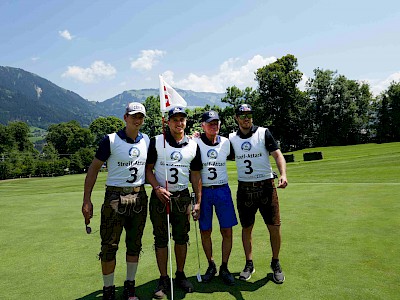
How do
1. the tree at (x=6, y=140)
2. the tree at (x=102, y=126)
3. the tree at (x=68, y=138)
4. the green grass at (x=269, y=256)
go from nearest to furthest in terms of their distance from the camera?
the green grass at (x=269, y=256)
the tree at (x=6, y=140)
the tree at (x=102, y=126)
the tree at (x=68, y=138)

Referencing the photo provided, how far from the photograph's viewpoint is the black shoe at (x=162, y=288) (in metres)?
4.11

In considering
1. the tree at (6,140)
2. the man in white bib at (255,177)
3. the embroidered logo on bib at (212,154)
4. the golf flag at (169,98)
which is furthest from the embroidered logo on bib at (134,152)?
the tree at (6,140)

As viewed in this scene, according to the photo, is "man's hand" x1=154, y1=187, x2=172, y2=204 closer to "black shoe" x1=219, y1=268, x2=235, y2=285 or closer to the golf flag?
the golf flag

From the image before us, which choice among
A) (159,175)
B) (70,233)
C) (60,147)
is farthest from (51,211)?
(60,147)

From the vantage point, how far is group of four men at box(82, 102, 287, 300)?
422cm

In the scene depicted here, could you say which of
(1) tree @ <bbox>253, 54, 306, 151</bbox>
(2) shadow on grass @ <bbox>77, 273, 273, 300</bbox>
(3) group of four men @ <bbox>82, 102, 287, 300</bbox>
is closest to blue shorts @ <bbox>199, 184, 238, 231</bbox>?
(3) group of four men @ <bbox>82, 102, 287, 300</bbox>

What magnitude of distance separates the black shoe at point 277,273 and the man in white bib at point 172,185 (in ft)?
3.85

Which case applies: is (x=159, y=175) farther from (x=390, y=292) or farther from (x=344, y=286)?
(x=390, y=292)

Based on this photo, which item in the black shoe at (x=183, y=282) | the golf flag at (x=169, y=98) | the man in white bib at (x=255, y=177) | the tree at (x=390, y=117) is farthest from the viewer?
the tree at (x=390, y=117)

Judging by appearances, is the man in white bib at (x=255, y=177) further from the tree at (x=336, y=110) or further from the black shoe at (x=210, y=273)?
the tree at (x=336, y=110)

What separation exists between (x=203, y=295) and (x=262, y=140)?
2.29 meters

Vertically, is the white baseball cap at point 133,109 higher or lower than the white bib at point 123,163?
higher

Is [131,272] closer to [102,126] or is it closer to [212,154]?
[212,154]

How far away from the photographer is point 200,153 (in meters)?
4.79
